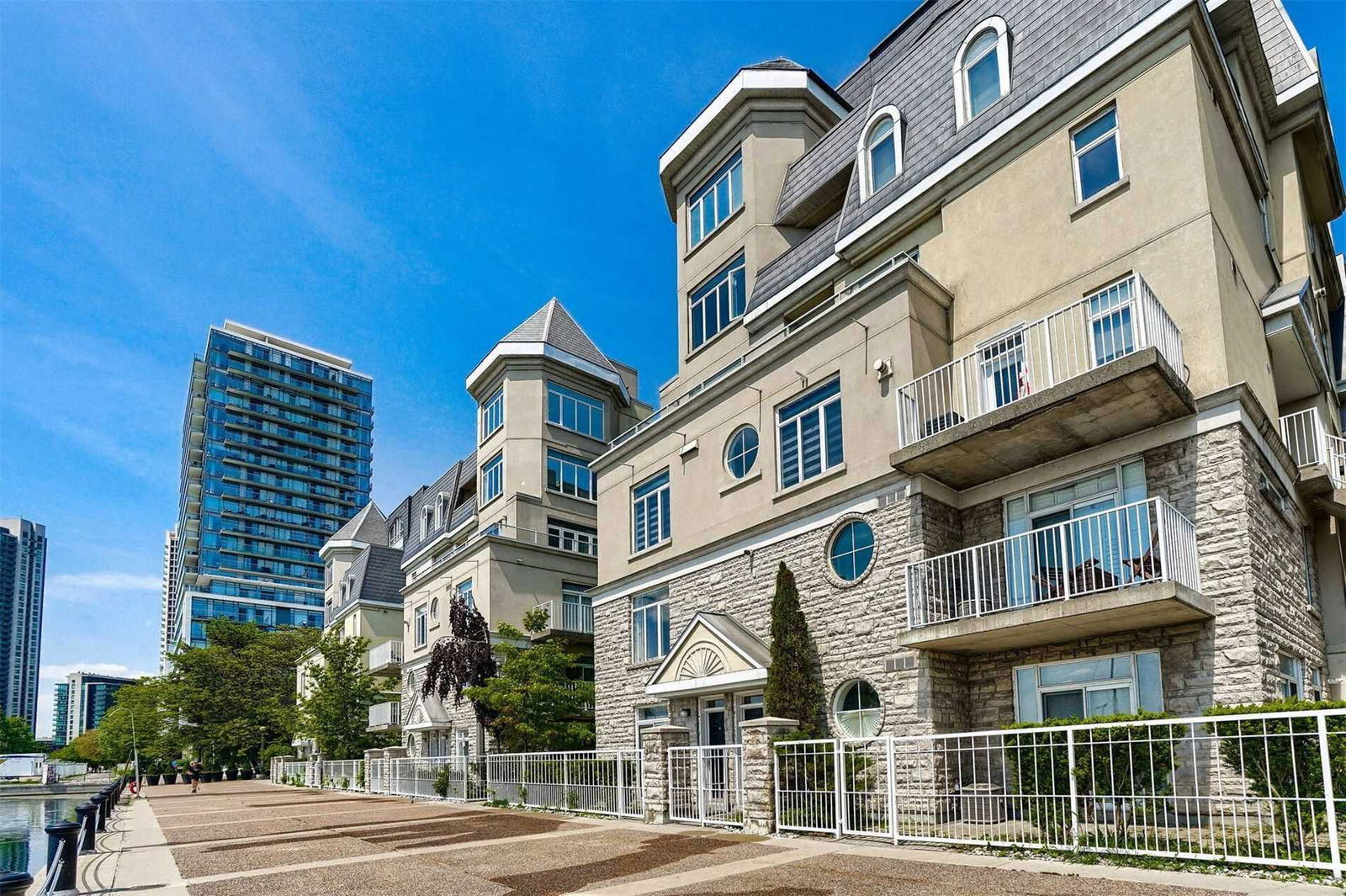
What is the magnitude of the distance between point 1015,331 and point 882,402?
274cm

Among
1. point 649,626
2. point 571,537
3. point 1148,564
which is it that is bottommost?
point 649,626

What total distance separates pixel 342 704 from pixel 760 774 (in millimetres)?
27736

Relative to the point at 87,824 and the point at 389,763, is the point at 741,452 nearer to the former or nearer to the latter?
the point at 87,824

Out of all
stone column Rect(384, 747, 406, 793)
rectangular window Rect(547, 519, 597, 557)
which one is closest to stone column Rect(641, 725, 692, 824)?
stone column Rect(384, 747, 406, 793)

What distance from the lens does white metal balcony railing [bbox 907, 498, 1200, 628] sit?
12125 millimetres

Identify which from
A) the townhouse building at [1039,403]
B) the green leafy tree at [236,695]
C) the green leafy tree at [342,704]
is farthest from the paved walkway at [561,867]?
the green leafy tree at [236,695]

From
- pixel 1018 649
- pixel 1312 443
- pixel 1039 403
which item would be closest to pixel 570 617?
pixel 1018 649

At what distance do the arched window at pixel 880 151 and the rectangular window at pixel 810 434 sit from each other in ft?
15.1

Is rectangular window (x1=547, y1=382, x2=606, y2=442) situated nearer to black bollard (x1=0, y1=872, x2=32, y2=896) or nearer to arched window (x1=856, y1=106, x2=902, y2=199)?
arched window (x1=856, y1=106, x2=902, y2=199)

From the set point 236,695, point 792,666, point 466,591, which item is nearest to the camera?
point 792,666

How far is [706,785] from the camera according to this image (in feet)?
50.5

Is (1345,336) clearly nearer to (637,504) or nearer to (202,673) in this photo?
(637,504)

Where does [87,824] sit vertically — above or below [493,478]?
below

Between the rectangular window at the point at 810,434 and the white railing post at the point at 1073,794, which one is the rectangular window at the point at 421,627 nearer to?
the rectangular window at the point at 810,434
